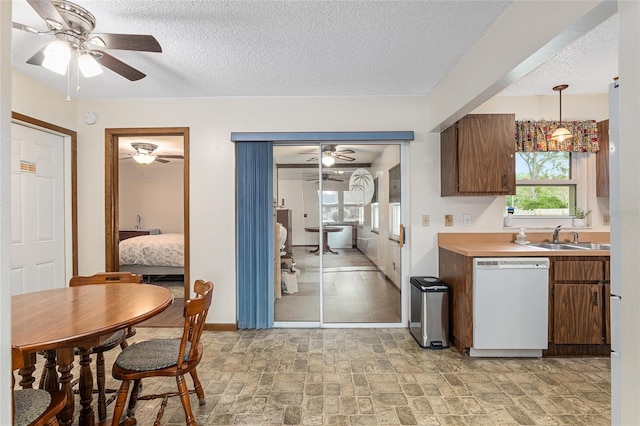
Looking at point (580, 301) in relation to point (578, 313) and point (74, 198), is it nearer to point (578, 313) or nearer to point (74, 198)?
point (578, 313)

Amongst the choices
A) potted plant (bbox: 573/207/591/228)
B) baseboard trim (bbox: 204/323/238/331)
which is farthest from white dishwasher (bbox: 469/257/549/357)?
baseboard trim (bbox: 204/323/238/331)

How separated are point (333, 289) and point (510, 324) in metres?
1.79

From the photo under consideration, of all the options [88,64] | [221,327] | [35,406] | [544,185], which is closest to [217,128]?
[88,64]

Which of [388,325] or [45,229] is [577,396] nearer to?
[388,325]

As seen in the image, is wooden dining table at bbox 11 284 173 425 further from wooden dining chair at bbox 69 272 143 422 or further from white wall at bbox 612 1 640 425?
white wall at bbox 612 1 640 425

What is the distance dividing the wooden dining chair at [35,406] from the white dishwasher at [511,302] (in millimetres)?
2841

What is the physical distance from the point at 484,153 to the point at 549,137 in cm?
90

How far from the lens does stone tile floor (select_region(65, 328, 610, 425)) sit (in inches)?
80.8

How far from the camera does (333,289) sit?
379cm

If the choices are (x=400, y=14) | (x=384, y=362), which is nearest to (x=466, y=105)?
(x=400, y=14)

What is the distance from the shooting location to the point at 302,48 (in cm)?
253

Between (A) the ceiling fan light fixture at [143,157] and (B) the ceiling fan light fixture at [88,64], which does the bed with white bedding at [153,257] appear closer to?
(A) the ceiling fan light fixture at [143,157]

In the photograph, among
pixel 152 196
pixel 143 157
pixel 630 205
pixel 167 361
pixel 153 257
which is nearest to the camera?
pixel 630 205

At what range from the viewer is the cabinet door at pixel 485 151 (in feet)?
10.4
